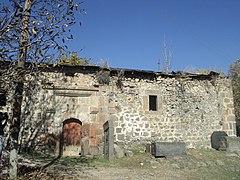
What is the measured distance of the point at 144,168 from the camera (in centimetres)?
892

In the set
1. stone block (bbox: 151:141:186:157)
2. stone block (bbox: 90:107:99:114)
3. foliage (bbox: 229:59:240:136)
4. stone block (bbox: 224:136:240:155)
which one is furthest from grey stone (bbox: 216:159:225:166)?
foliage (bbox: 229:59:240:136)

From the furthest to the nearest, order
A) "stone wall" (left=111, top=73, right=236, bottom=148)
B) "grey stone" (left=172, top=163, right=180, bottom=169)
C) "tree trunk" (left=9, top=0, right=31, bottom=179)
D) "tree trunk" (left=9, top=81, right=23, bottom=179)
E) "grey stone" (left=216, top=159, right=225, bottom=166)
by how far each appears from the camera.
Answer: "stone wall" (left=111, top=73, right=236, bottom=148) < "grey stone" (left=216, top=159, right=225, bottom=166) < "grey stone" (left=172, top=163, right=180, bottom=169) < "tree trunk" (left=9, top=81, right=23, bottom=179) < "tree trunk" (left=9, top=0, right=31, bottom=179)

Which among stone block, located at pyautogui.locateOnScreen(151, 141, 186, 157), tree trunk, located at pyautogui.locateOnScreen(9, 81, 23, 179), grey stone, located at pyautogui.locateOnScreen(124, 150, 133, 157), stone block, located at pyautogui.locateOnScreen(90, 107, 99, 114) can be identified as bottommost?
grey stone, located at pyautogui.locateOnScreen(124, 150, 133, 157)

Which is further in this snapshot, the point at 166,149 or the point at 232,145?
the point at 232,145

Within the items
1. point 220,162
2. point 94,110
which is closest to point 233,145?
point 220,162

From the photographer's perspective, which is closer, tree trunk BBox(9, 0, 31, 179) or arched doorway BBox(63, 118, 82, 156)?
tree trunk BBox(9, 0, 31, 179)

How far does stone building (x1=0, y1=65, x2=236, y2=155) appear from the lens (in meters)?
11.3

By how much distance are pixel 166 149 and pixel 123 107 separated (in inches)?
122

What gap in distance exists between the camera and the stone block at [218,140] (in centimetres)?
1247

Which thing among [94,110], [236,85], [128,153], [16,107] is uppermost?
[236,85]

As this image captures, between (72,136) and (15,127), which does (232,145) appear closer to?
(72,136)

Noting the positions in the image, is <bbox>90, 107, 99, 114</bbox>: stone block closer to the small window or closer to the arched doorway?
the arched doorway

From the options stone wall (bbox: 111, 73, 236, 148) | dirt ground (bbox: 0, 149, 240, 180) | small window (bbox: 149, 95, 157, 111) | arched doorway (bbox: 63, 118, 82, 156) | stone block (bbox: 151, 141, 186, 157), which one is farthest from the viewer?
small window (bbox: 149, 95, 157, 111)

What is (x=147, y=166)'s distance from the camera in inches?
363
